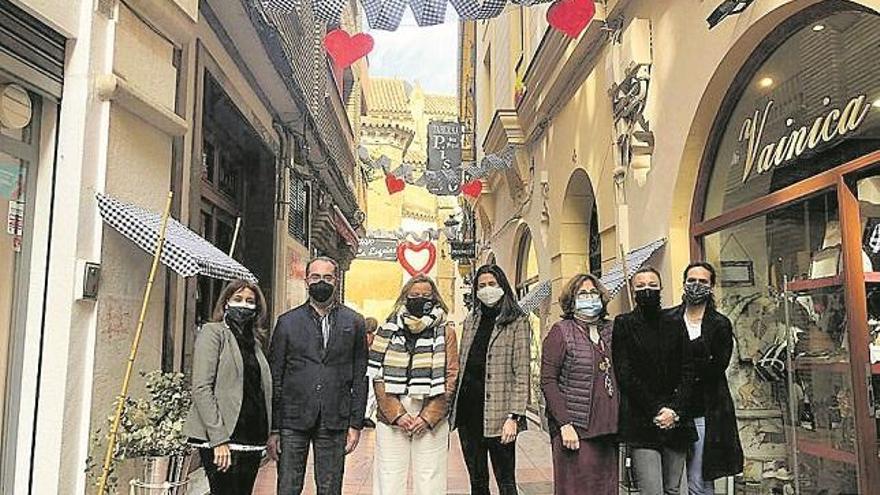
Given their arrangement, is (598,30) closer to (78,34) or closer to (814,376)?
(814,376)

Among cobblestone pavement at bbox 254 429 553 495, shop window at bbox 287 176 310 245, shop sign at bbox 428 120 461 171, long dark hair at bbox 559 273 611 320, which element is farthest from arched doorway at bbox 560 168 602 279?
shop sign at bbox 428 120 461 171

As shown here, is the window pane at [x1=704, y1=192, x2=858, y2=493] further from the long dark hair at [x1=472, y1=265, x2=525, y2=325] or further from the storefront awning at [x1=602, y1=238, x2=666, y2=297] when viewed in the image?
the long dark hair at [x1=472, y1=265, x2=525, y2=325]

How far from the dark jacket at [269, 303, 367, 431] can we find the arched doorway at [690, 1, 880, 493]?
10.0ft

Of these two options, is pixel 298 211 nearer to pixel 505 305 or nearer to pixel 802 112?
pixel 505 305

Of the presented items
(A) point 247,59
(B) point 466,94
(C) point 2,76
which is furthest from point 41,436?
Answer: (B) point 466,94

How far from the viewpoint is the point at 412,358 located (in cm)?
511

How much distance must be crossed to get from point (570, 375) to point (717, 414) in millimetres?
920

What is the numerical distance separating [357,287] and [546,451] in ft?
98.6

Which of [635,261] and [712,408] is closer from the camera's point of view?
[712,408]

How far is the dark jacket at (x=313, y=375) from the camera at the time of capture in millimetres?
4914

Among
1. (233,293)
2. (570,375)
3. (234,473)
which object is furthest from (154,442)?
(570,375)

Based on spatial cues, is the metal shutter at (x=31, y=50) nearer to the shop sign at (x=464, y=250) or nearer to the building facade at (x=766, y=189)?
the building facade at (x=766, y=189)

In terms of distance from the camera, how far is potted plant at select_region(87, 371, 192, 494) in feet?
15.6

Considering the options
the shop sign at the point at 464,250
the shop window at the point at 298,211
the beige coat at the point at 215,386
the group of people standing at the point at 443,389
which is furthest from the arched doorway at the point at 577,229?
the shop sign at the point at 464,250
